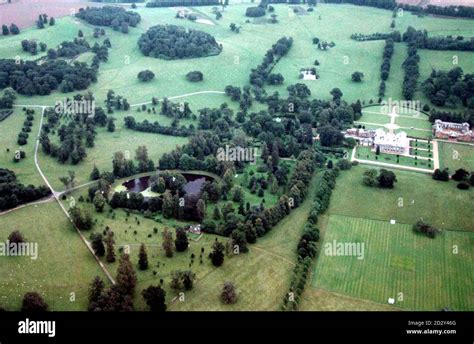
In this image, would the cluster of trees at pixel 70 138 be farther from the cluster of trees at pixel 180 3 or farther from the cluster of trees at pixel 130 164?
the cluster of trees at pixel 180 3

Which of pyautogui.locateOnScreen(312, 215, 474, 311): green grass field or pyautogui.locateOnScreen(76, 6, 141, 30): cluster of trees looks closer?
pyautogui.locateOnScreen(312, 215, 474, 311): green grass field

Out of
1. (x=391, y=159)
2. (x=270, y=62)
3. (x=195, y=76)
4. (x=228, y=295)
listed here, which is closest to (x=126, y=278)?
(x=228, y=295)

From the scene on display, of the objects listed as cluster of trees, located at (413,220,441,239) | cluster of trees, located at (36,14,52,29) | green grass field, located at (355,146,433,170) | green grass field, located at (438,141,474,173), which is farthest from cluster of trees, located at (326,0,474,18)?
cluster of trees, located at (413,220,441,239)

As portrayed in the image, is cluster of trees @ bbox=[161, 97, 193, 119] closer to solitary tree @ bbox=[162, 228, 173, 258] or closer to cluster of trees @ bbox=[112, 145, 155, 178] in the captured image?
cluster of trees @ bbox=[112, 145, 155, 178]

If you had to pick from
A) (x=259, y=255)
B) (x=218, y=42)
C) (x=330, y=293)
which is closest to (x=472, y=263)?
(x=330, y=293)

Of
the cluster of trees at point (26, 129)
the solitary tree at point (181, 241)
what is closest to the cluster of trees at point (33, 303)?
the solitary tree at point (181, 241)
